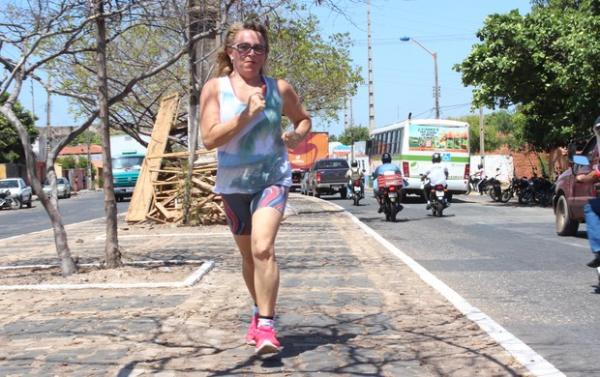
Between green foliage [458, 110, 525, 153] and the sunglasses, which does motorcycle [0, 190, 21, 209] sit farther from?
green foliage [458, 110, 525, 153]

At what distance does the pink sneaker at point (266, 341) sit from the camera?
4477mm

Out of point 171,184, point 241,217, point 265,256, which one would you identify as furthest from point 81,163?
point 265,256

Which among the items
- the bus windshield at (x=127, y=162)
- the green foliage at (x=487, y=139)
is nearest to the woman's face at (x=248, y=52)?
the bus windshield at (x=127, y=162)

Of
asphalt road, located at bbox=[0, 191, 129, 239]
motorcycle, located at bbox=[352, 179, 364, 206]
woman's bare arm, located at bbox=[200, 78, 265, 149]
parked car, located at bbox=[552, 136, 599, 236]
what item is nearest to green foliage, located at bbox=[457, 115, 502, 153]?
asphalt road, located at bbox=[0, 191, 129, 239]

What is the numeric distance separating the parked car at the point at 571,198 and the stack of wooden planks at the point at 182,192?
6702 millimetres

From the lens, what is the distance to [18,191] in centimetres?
3972

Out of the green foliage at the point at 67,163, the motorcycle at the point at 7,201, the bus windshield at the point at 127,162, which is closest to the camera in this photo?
the motorcycle at the point at 7,201

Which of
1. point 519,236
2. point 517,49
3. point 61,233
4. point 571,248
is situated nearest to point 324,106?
point 517,49

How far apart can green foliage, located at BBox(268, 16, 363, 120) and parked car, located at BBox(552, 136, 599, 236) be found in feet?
22.9

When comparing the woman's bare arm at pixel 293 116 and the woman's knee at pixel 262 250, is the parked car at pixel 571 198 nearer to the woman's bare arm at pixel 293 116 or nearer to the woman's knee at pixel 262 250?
the woman's bare arm at pixel 293 116

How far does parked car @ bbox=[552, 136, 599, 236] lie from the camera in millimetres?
12734

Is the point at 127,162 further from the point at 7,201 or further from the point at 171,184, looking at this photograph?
the point at 171,184

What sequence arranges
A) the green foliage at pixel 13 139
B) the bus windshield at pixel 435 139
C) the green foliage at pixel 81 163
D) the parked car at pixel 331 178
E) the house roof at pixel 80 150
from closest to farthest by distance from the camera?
the bus windshield at pixel 435 139 → the parked car at pixel 331 178 → the green foliage at pixel 13 139 → the green foliage at pixel 81 163 → the house roof at pixel 80 150

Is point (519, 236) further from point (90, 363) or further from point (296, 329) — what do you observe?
point (90, 363)
